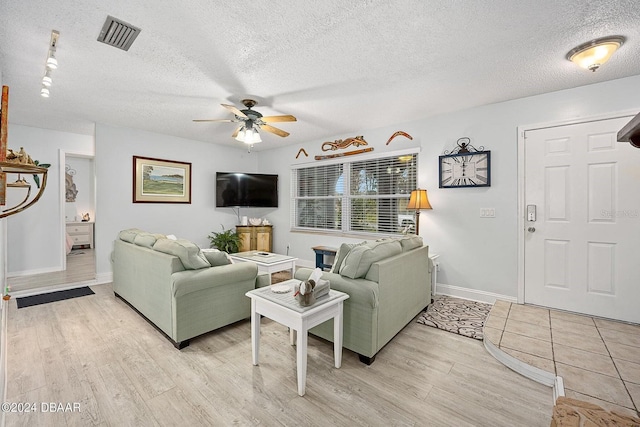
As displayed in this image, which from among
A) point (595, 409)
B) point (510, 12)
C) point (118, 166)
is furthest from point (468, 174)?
point (118, 166)

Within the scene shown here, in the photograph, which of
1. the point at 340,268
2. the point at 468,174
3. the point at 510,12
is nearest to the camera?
the point at 510,12

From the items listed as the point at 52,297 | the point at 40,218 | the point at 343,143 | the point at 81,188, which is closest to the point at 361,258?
the point at 343,143

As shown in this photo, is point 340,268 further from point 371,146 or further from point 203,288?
point 371,146

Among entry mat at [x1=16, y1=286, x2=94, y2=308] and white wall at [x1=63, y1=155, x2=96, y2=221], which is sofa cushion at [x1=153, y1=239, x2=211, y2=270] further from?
white wall at [x1=63, y1=155, x2=96, y2=221]

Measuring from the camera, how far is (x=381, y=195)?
457 cm

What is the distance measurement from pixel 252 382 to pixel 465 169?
342 cm

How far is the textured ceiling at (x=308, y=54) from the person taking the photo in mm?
1842

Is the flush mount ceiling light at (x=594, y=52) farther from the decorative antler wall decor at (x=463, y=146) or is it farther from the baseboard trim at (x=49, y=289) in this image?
the baseboard trim at (x=49, y=289)

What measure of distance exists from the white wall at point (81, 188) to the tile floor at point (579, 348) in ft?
29.9

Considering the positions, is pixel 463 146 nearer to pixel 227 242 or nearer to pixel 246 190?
pixel 246 190

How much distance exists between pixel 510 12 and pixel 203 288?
3122 mm

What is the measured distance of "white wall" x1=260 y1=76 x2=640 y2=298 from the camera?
296 cm

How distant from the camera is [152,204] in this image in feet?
15.9

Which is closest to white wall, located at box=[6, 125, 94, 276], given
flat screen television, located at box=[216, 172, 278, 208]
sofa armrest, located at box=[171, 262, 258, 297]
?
flat screen television, located at box=[216, 172, 278, 208]
